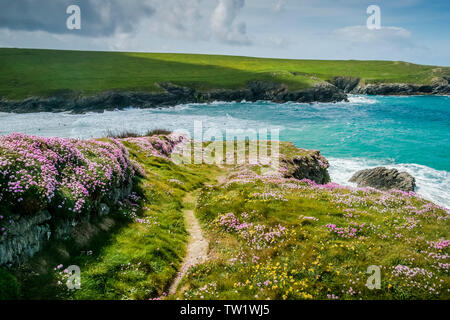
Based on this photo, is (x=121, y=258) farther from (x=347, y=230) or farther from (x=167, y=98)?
(x=167, y=98)

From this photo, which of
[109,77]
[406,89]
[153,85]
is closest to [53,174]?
[153,85]

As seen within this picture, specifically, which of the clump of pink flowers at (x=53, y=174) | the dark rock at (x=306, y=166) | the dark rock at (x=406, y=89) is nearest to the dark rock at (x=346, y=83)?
the dark rock at (x=406, y=89)

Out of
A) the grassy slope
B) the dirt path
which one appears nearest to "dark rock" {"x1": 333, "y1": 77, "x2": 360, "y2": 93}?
the dirt path

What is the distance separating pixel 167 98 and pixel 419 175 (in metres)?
112

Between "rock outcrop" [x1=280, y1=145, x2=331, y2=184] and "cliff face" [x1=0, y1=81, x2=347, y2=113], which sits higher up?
"cliff face" [x1=0, y1=81, x2=347, y2=113]

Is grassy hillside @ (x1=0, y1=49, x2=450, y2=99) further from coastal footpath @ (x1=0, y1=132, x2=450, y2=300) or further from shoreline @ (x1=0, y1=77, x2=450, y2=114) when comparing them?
coastal footpath @ (x1=0, y1=132, x2=450, y2=300)

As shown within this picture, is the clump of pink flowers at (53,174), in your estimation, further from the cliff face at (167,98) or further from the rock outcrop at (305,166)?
the cliff face at (167,98)

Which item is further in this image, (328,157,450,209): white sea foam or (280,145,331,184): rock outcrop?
(328,157,450,209): white sea foam

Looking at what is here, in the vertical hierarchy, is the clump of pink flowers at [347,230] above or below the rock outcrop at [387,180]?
above

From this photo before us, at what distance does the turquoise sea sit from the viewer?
54.1 m

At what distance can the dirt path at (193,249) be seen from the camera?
12778 millimetres

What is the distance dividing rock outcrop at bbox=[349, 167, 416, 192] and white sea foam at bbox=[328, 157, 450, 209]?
210cm

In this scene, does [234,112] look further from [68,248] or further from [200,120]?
[68,248]
